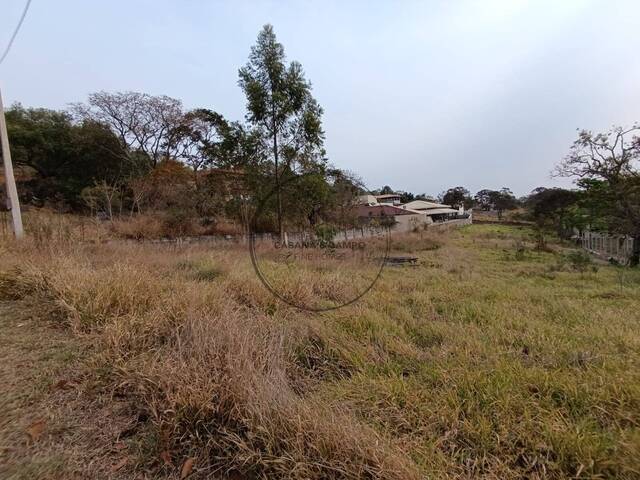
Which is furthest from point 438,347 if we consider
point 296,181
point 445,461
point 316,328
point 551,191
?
point 551,191

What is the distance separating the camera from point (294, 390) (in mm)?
1747

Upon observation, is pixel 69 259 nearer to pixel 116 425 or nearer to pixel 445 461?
pixel 116 425

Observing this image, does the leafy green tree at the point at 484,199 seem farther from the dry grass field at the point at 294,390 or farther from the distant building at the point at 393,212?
the dry grass field at the point at 294,390

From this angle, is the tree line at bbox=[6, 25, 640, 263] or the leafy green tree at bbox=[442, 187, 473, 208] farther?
the leafy green tree at bbox=[442, 187, 473, 208]

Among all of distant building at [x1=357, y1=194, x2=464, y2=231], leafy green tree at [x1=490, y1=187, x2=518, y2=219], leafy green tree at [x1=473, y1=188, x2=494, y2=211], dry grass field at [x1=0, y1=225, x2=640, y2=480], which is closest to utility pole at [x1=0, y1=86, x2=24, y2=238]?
dry grass field at [x1=0, y1=225, x2=640, y2=480]

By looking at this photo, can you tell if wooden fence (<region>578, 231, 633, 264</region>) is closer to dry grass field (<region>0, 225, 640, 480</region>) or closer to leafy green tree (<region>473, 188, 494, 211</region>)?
dry grass field (<region>0, 225, 640, 480</region>)

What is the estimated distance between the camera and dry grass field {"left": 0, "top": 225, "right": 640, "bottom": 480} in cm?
119

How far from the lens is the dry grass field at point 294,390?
119cm

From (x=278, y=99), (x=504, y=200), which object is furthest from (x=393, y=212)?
(x=504, y=200)

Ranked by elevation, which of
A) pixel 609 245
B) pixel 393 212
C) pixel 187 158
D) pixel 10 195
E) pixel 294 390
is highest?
pixel 187 158

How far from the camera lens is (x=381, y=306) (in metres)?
3.29

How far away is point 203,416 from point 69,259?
3.50 m

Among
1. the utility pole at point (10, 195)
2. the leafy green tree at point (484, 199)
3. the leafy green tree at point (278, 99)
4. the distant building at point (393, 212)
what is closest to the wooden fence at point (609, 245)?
the distant building at point (393, 212)

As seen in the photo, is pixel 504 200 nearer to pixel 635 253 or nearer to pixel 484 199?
pixel 484 199
